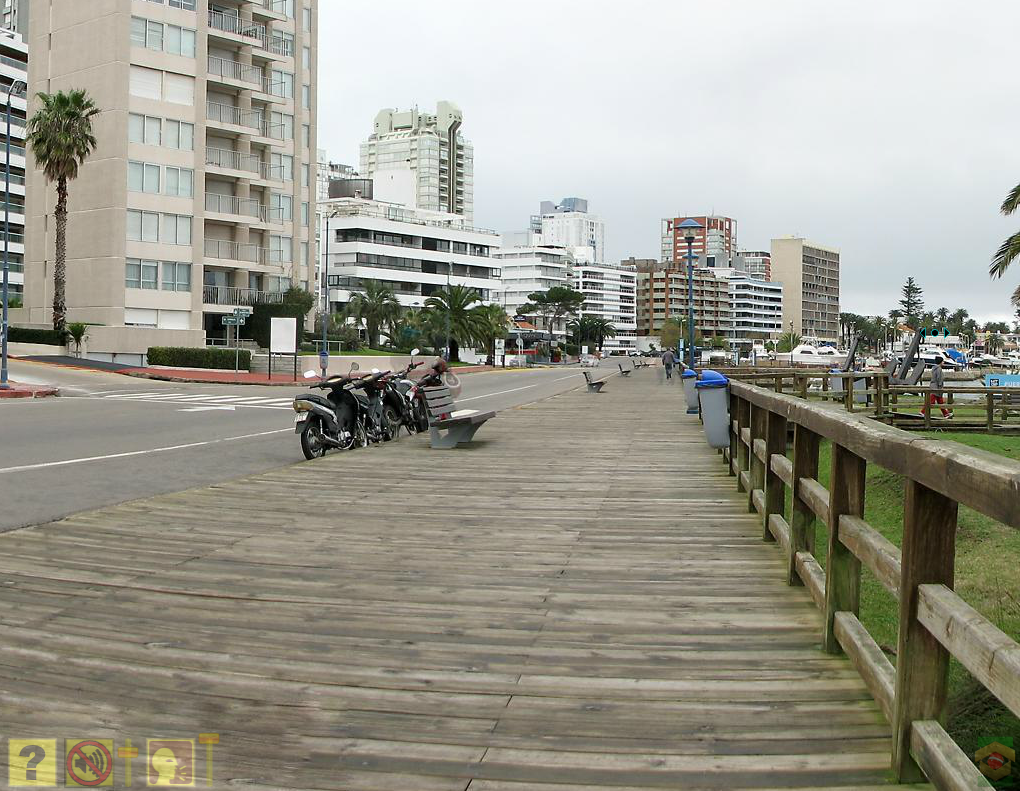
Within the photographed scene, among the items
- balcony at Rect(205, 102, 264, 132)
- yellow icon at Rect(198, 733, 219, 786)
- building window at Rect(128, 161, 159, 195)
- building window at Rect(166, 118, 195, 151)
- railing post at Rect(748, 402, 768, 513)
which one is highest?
balcony at Rect(205, 102, 264, 132)

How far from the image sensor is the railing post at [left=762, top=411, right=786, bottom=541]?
21.7 ft

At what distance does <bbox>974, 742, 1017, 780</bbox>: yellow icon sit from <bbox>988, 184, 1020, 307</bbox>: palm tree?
25.4 metres

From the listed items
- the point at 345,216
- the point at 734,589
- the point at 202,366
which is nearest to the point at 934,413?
the point at 734,589

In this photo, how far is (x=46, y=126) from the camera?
51.0 meters

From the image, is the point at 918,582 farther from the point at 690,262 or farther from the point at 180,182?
the point at 180,182

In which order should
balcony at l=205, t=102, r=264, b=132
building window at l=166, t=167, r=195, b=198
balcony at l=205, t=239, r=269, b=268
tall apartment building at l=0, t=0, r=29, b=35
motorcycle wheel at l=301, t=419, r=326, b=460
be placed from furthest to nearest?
tall apartment building at l=0, t=0, r=29, b=35, balcony at l=205, t=102, r=264, b=132, balcony at l=205, t=239, r=269, b=268, building window at l=166, t=167, r=195, b=198, motorcycle wheel at l=301, t=419, r=326, b=460

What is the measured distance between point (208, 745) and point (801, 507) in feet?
10.9

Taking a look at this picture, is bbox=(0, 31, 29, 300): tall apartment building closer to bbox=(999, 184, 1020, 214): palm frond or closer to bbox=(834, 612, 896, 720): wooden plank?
bbox=(999, 184, 1020, 214): palm frond

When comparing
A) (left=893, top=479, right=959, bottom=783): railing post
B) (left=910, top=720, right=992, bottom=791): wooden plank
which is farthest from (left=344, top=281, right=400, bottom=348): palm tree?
(left=910, top=720, right=992, bottom=791): wooden plank

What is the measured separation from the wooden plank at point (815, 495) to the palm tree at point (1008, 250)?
79.9 ft

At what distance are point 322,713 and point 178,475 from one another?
9.49 meters

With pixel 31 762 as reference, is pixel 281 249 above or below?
above

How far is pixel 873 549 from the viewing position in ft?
12.1

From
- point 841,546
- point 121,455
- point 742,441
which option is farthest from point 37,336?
point 841,546
